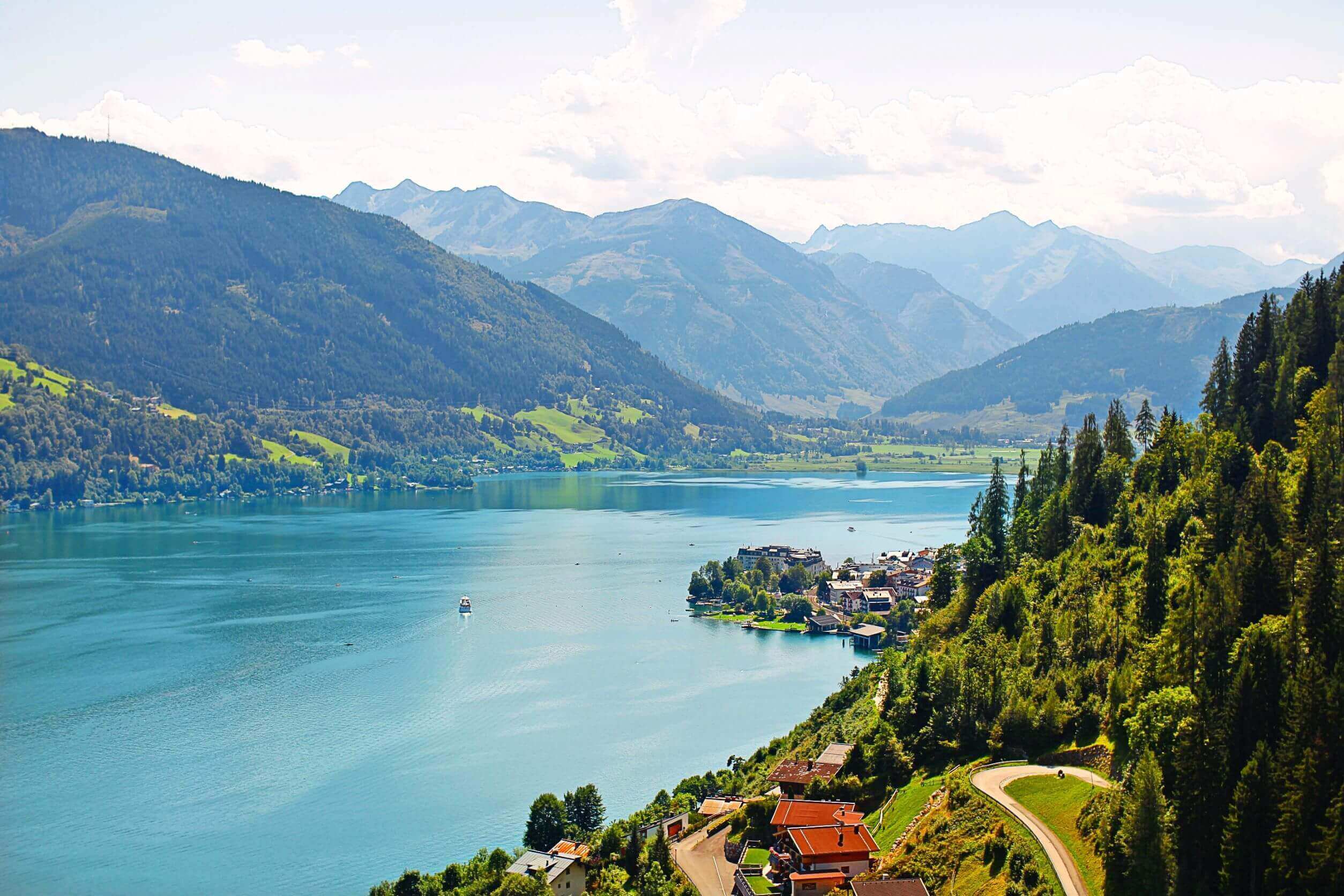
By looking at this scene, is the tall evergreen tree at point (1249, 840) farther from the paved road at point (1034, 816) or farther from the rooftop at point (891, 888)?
the rooftop at point (891, 888)

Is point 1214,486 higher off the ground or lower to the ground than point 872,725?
higher

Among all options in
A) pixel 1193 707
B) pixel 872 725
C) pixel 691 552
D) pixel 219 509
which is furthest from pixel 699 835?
pixel 219 509

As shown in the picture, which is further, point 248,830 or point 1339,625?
point 248,830

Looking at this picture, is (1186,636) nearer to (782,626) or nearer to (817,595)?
(782,626)

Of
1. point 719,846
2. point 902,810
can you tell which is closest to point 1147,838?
point 902,810

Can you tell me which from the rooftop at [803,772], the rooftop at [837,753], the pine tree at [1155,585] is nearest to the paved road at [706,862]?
the rooftop at [803,772]

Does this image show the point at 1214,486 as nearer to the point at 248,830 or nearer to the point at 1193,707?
the point at 1193,707
